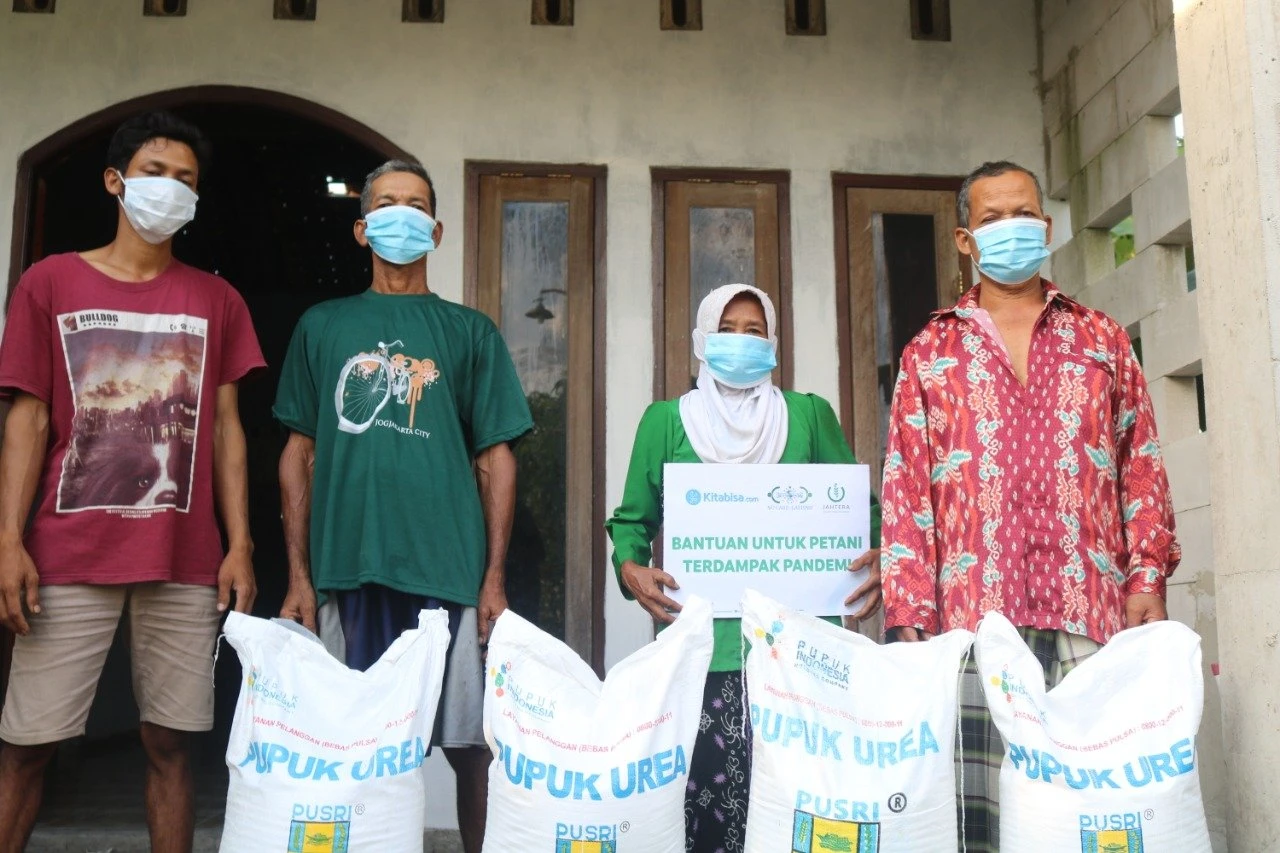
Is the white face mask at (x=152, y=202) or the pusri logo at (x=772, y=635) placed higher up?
the white face mask at (x=152, y=202)

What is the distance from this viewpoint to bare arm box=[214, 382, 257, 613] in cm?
306

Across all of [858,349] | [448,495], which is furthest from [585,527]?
[448,495]

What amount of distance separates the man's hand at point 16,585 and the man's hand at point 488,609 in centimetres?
104

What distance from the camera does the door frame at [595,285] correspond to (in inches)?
180

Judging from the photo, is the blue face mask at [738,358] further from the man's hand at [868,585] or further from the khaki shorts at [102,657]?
the khaki shorts at [102,657]

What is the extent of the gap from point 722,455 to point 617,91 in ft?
7.53

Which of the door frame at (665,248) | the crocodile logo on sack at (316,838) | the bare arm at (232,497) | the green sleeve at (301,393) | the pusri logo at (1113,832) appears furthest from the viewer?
the door frame at (665,248)

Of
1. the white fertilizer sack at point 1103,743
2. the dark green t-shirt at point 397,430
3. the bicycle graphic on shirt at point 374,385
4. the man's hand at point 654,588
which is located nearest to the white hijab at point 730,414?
the man's hand at point 654,588

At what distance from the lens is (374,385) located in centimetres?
309

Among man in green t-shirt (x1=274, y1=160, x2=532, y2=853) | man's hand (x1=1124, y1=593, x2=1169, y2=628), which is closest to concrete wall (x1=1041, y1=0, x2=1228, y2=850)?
man's hand (x1=1124, y1=593, x2=1169, y2=628)

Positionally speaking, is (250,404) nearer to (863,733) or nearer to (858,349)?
(858,349)

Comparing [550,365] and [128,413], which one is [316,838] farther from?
[550,365]

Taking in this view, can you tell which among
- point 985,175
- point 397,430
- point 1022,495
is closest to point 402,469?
point 397,430

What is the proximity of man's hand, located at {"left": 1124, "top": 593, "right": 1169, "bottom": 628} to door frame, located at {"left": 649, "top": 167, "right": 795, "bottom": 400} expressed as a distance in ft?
7.22
